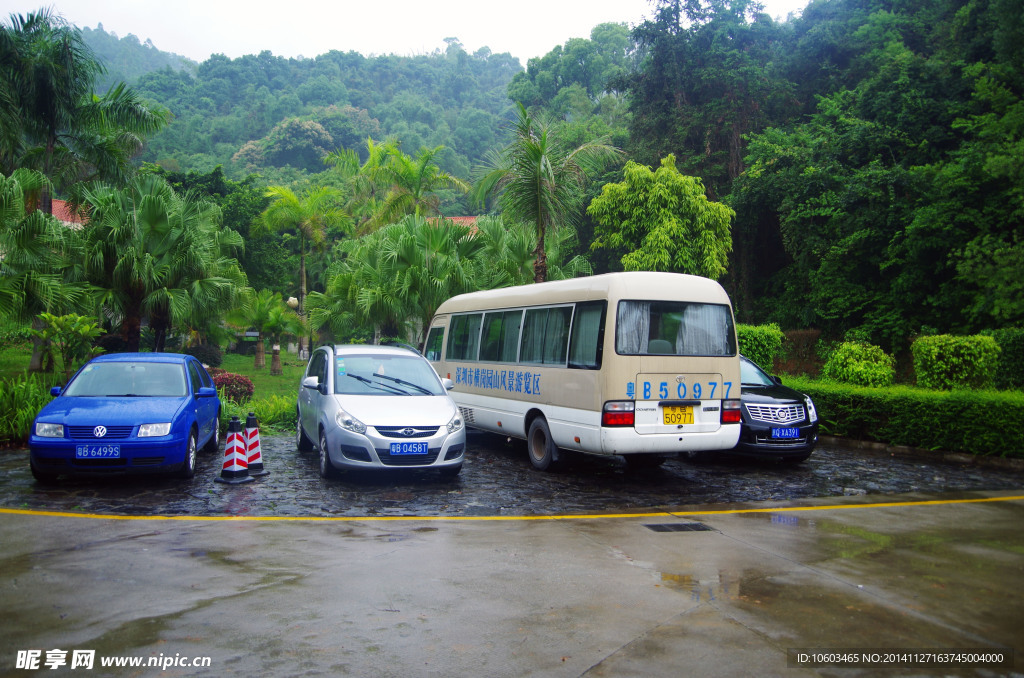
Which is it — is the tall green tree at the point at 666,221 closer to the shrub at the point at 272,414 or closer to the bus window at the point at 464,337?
the bus window at the point at 464,337

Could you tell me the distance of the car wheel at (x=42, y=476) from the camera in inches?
348

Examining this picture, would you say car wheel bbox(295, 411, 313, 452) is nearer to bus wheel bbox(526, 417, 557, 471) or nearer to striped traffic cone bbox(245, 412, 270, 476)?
striped traffic cone bbox(245, 412, 270, 476)

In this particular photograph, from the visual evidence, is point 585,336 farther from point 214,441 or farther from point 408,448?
point 214,441

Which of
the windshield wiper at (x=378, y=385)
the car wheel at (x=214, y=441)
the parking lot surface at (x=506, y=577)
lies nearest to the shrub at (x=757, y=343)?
the parking lot surface at (x=506, y=577)

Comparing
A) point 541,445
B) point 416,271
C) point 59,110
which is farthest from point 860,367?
point 59,110

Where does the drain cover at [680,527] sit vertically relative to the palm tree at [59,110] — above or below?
below

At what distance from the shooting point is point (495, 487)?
970 cm

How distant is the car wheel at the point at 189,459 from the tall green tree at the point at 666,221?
20.9m

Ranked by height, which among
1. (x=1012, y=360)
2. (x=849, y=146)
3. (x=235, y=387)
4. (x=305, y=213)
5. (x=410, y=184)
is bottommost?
(x=235, y=387)

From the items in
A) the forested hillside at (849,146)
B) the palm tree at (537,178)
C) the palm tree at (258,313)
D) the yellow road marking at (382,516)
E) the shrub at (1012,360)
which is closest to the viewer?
the yellow road marking at (382,516)

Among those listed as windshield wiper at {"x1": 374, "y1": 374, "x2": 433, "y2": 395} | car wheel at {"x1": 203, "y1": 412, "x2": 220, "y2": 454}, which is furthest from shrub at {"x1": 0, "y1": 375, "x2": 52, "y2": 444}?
windshield wiper at {"x1": 374, "y1": 374, "x2": 433, "y2": 395}

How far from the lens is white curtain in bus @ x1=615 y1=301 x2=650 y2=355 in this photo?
9.45 m

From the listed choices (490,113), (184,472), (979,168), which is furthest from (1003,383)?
(490,113)

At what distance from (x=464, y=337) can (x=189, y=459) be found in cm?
554
